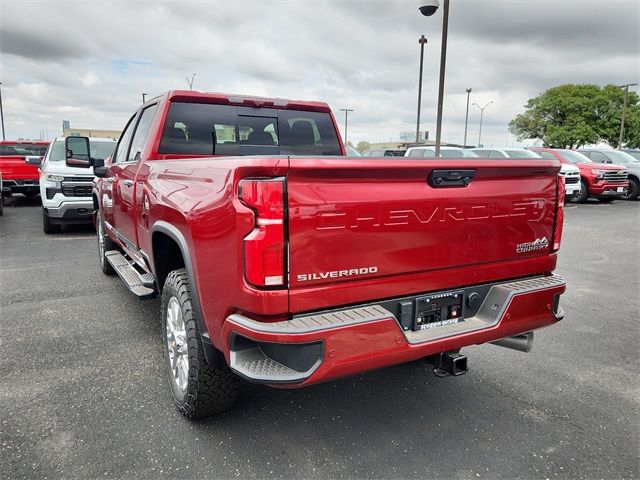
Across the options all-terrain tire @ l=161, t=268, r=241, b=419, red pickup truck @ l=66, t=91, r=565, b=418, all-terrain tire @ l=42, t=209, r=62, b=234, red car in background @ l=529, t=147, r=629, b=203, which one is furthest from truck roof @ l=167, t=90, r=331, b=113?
red car in background @ l=529, t=147, r=629, b=203

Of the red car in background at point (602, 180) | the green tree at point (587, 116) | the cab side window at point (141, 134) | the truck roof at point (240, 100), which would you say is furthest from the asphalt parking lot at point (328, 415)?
the green tree at point (587, 116)

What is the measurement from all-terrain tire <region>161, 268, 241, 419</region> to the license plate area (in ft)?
3.55

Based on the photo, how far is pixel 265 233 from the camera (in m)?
2.01

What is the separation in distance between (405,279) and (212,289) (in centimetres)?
96

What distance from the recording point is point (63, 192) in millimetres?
8789

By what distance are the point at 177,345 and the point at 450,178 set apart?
1.89 meters

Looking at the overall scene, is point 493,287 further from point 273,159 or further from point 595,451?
point 273,159

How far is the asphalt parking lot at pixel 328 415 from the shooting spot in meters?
2.46

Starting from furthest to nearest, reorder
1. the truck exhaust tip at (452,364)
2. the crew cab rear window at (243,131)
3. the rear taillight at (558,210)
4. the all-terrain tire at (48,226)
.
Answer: the all-terrain tire at (48,226)
the crew cab rear window at (243,131)
the rear taillight at (558,210)
the truck exhaust tip at (452,364)

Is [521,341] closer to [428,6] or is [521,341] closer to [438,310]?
[438,310]

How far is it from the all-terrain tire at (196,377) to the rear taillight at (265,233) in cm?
77

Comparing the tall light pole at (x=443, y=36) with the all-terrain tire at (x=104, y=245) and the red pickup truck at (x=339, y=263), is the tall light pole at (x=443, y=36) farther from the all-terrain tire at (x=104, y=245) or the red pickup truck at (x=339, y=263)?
the red pickup truck at (x=339, y=263)

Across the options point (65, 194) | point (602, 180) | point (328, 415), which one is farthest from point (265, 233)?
point (602, 180)

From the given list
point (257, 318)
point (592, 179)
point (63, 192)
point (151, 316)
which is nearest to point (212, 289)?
point (257, 318)
